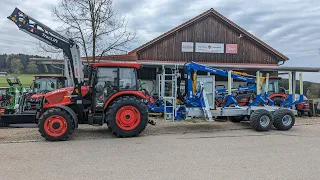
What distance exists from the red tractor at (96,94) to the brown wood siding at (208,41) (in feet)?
43.6

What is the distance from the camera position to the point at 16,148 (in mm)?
7668

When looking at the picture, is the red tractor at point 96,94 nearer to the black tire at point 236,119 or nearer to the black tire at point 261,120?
the black tire at point 261,120

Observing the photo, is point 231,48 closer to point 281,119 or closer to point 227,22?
point 227,22

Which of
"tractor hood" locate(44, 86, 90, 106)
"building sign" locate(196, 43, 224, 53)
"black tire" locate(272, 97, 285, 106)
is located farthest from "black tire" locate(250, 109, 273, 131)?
"building sign" locate(196, 43, 224, 53)

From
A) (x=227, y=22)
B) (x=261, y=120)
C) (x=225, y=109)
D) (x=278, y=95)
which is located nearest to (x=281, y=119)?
(x=261, y=120)

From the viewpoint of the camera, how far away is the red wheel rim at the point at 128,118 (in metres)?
9.08

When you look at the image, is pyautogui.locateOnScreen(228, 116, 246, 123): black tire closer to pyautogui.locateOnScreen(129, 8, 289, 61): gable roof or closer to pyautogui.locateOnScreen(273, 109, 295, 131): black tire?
pyautogui.locateOnScreen(273, 109, 295, 131): black tire

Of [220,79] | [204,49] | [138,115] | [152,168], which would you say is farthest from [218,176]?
[204,49]

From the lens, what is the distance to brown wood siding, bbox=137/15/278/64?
22.8 metres

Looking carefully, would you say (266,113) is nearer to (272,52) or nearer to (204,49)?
(204,49)

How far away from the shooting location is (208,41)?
23578 millimetres

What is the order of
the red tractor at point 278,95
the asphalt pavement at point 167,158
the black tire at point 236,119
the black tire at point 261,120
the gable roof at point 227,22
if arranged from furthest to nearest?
1. the gable roof at point 227,22
2. the red tractor at point 278,95
3. the black tire at point 236,119
4. the black tire at point 261,120
5. the asphalt pavement at point 167,158

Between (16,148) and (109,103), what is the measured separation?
289cm

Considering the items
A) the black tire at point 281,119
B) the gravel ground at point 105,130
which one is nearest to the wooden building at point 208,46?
the gravel ground at point 105,130
